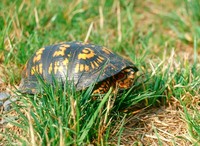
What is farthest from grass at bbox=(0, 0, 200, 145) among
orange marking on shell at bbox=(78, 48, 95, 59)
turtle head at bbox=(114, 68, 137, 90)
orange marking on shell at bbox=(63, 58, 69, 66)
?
orange marking on shell at bbox=(78, 48, 95, 59)

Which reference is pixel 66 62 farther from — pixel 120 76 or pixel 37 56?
pixel 120 76

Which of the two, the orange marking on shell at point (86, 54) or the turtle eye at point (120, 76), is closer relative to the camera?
the orange marking on shell at point (86, 54)

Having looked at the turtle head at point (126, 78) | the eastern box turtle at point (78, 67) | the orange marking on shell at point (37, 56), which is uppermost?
the orange marking on shell at point (37, 56)

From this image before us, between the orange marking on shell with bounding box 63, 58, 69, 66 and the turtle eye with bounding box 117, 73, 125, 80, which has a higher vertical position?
the orange marking on shell with bounding box 63, 58, 69, 66

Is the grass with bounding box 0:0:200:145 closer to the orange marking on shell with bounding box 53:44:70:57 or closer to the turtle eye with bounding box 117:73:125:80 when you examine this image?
the turtle eye with bounding box 117:73:125:80

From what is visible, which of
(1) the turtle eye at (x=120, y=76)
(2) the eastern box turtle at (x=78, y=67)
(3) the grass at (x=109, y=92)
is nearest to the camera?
(3) the grass at (x=109, y=92)

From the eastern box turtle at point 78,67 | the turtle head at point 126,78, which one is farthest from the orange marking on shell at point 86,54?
the turtle head at point 126,78

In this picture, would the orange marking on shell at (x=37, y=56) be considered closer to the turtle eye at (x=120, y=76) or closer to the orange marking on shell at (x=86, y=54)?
the orange marking on shell at (x=86, y=54)
